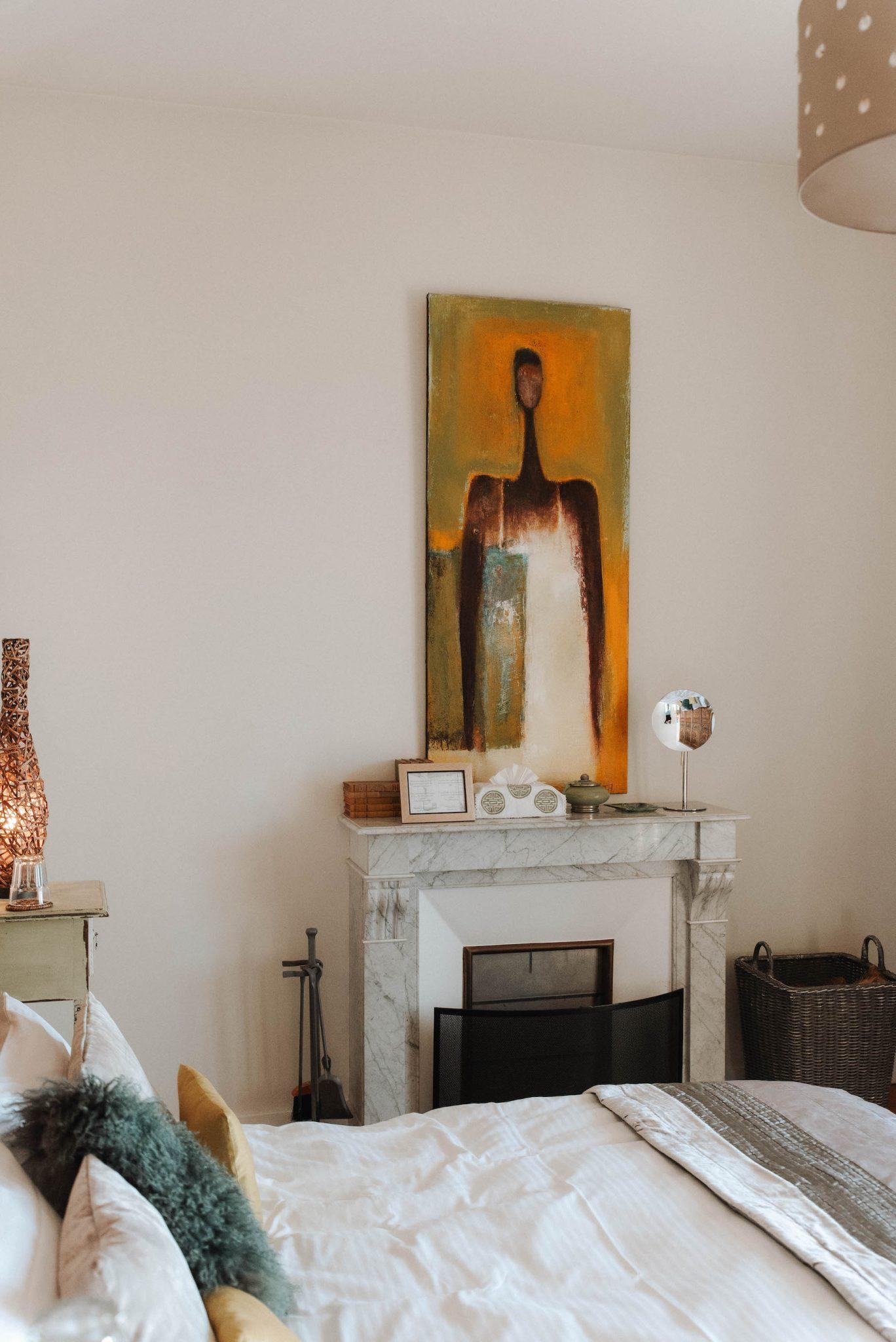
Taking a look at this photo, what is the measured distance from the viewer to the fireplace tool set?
321cm

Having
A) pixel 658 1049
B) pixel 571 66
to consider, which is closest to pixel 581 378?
pixel 571 66

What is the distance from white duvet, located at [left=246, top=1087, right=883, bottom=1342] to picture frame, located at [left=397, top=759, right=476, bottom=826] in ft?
3.96

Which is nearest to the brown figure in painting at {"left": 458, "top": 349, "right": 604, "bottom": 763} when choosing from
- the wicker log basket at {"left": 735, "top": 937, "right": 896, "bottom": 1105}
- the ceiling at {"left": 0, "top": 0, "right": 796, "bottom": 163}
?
the ceiling at {"left": 0, "top": 0, "right": 796, "bottom": 163}

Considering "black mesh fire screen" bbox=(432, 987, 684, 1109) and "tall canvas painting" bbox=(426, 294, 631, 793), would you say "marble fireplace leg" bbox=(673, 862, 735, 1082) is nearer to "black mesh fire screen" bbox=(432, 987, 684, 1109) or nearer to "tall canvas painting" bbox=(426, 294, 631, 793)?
"black mesh fire screen" bbox=(432, 987, 684, 1109)

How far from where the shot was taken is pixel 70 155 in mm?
3213

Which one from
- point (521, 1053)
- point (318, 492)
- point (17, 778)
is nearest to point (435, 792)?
point (521, 1053)

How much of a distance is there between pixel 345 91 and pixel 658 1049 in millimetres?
3026

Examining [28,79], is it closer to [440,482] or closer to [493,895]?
[440,482]

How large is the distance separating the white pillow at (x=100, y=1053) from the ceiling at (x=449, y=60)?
2.47 metres

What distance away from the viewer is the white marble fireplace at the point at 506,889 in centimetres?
321

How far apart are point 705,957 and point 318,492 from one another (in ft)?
6.27

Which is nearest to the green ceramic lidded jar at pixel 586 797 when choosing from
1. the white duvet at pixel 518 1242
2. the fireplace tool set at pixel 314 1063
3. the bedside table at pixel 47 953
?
the fireplace tool set at pixel 314 1063

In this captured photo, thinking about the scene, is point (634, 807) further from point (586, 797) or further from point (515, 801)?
point (515, 801)

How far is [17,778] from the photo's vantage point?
270cm
